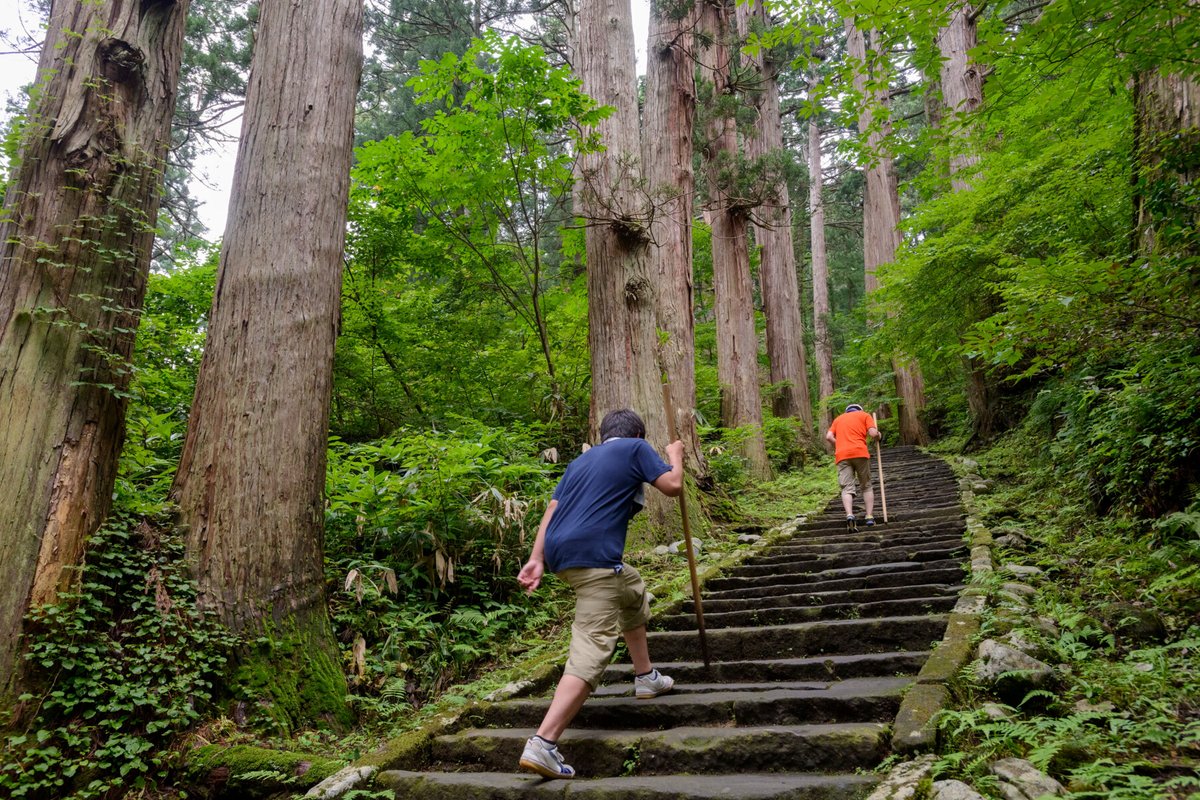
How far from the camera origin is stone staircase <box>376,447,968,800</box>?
297 centimetres

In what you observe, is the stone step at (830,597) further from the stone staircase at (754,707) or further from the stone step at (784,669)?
the stone step at (784,669)

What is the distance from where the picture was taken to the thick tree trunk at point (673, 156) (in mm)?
10656

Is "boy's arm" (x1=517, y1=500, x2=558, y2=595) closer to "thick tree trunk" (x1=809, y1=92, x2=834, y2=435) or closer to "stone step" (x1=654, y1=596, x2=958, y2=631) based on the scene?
"stone step" (x1=654, y1=596, x2=958, y2=631)

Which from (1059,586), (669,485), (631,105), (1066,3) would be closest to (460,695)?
(669,485)

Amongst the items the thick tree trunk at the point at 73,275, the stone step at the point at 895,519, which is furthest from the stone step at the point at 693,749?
the stone step at the point at 895,519

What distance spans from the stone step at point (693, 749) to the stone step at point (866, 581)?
8.05ft

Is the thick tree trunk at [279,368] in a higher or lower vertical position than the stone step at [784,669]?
higher

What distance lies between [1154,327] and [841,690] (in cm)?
318

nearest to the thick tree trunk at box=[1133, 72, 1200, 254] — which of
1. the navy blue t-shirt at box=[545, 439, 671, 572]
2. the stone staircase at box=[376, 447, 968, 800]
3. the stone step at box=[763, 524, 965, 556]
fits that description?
the stone staircase at box=[376, 447, 968, 800]

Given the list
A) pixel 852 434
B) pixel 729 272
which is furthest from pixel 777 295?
pixel 852 434

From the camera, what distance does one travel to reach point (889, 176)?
72.3ft

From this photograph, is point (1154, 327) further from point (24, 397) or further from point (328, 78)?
point (24, 397)

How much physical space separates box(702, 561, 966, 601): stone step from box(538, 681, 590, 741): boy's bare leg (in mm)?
2806

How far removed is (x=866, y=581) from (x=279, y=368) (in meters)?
4.74
